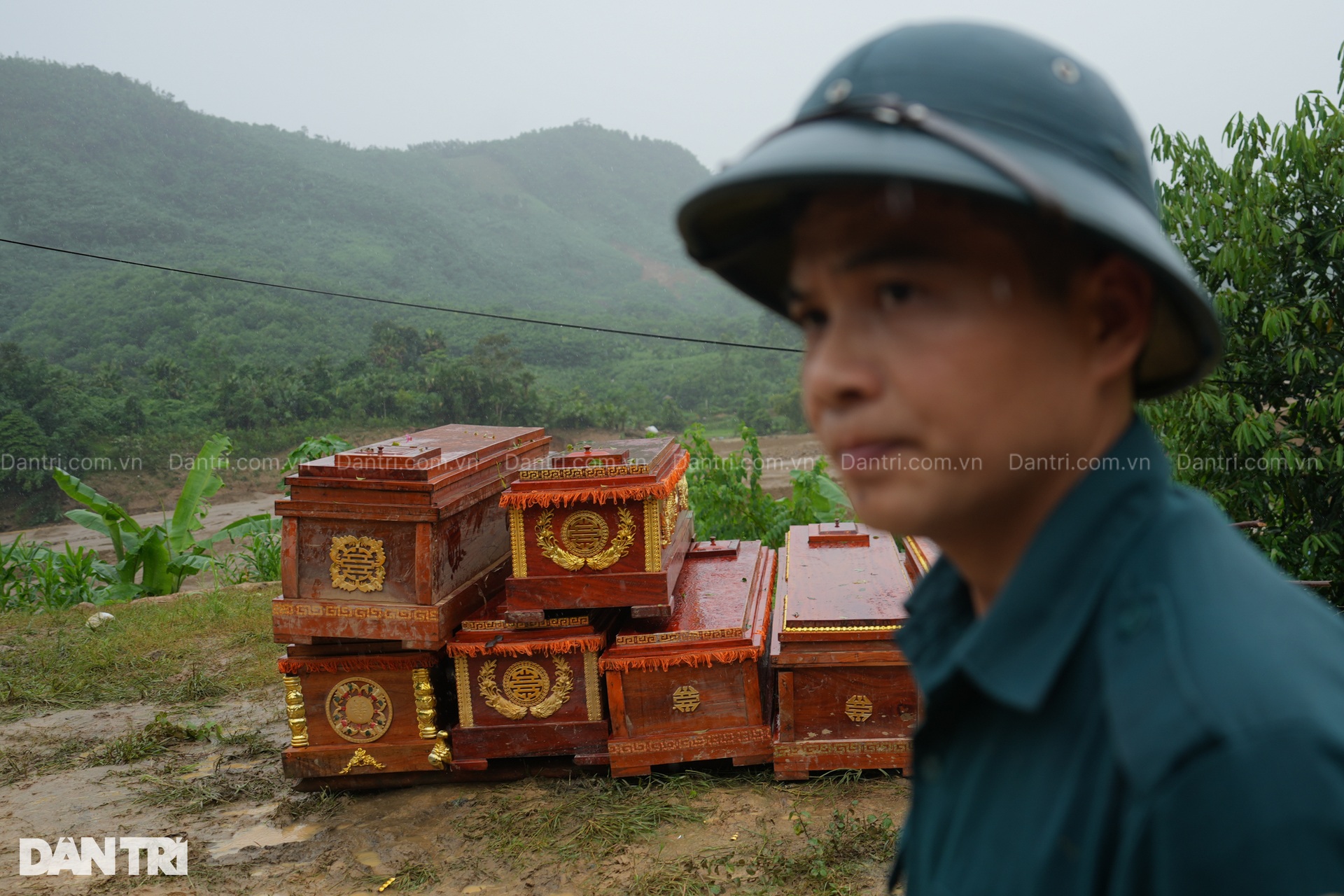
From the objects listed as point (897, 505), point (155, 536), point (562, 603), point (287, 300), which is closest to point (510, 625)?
point (562, 603)

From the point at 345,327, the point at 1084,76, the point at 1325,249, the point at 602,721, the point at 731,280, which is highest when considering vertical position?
the point at 345,327

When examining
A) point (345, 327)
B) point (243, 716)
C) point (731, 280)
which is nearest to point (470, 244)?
point (345, 327)

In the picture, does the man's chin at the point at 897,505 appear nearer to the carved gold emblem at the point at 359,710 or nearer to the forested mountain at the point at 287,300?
the carved gold emblem at the point at 359,710

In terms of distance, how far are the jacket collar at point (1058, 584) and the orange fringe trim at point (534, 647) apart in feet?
11.0

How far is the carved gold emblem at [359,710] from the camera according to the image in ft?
13.8

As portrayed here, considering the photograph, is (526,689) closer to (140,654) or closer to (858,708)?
(858,708)

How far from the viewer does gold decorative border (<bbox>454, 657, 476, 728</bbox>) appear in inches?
162

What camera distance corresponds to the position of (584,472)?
13.1 feet

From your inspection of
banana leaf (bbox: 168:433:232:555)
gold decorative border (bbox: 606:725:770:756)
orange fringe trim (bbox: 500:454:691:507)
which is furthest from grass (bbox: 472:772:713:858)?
banana leaf (bbox: 168:433:232:555)

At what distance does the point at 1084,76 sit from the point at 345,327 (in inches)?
1544

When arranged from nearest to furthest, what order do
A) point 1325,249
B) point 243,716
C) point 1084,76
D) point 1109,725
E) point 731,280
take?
point 1109,725 → point 1084,76 → point 731,280 → point 1325,249 → point 243,716

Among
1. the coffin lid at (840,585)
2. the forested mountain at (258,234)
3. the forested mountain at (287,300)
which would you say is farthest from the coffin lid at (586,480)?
the forested mountain at (258,234)

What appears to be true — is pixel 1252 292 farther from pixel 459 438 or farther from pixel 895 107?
pixel 895 107

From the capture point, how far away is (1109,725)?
0.62 metres
